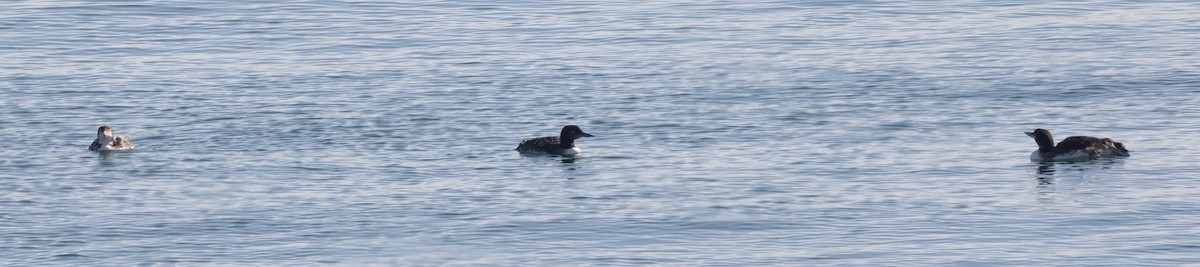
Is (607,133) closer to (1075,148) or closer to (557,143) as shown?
(557,143)

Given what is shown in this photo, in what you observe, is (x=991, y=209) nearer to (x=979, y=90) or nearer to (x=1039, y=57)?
(x=979, y=90)

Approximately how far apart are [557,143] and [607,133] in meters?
1.80

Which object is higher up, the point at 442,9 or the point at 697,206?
the point at 697,206

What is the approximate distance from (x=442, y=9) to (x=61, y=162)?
23.4m

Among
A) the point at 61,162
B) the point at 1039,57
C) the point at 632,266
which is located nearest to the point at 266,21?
the point at 1039,57

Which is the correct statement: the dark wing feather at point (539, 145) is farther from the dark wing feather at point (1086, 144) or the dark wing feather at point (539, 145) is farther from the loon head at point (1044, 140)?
the dark wing feather at point (1086, 144)

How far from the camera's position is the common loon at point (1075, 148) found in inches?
1070

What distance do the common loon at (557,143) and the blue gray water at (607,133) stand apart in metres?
0.21

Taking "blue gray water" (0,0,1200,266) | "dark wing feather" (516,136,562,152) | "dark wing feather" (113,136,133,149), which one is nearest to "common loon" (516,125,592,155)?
"dark wing feather" (516,136,562,152)

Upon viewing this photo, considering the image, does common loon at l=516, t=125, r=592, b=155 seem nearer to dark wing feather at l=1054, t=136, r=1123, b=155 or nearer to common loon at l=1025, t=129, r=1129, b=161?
common loon at l=1025, t=129, r=1129, b=161

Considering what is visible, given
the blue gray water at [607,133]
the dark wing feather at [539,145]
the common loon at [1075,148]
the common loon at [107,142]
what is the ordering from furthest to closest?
the dark wing feather at [539,145]
the common loon at [107,142]
the common loon at [1075,148]
the blue gray water at [607,133]

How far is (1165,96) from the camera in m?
33.4

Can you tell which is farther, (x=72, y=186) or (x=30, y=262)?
(x=72, y=186)

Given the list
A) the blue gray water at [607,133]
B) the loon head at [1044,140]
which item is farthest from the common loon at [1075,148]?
the blue gray water at [607,133]
